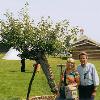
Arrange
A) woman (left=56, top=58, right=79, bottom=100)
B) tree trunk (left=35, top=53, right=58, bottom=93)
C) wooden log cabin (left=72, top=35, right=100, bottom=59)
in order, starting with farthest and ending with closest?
wooden log cabin (left=72, top=35, right=100, bottom=59) < tree trunk (left=35, top=53, right=58, bottom=93) < woman (left=56, top=58, right=79, bottom=100)

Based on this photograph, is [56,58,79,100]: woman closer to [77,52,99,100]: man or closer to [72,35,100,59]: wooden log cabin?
[77,52,99,100]: man

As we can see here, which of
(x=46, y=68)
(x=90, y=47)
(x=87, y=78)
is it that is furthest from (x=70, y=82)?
(x=90, y=47)

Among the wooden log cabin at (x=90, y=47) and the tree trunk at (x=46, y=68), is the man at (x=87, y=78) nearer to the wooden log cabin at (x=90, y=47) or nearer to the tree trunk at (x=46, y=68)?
the tree trunk at (x=46, y=68)

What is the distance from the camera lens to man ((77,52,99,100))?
10.9 metres

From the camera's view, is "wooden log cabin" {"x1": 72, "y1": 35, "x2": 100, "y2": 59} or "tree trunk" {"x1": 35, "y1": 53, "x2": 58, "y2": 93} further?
"wooden log cabin" {"x1": 72, "y1": 35, "x2": 100, "y2": 59}

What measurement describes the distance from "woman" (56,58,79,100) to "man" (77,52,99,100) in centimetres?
17

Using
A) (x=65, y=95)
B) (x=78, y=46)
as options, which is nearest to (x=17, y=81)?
(x=65, y=95)

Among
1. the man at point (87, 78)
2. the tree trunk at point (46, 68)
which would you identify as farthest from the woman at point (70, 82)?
the tree trunk at point (46, 68)

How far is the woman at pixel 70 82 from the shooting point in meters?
11.0

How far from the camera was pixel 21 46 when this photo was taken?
59.3 ft

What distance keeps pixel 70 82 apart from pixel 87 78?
0.58m

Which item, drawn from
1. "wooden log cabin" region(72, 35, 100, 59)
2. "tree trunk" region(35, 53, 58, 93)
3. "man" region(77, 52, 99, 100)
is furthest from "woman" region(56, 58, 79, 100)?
"wooden log cabin" region(72, 35, 100, 59)

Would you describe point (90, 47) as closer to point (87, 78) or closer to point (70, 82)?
point (70, 82)

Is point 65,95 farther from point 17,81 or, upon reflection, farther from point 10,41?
point 17,81
